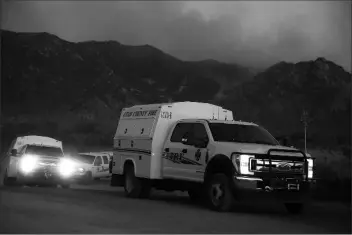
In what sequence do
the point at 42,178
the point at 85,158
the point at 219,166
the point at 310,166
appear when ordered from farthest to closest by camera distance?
the point at 85,158 → the point at 42,178 → the point at 310,166 → the point at 219,166

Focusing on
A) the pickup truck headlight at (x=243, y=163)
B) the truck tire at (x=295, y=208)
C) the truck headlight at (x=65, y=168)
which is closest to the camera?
the pickup truck headlight at (x=243, y=163)

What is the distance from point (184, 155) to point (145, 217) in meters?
2.93

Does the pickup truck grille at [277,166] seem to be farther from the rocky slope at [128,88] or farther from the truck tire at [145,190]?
the rocky slope at [128,88]

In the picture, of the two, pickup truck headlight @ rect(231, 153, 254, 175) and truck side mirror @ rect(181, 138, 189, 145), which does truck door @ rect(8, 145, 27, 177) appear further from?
pickup truck headlight @ rect(231, 153, 254, 175)

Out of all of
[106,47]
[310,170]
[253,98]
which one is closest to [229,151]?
[310,170]

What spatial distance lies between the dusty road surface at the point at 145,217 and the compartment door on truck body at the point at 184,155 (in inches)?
30.0

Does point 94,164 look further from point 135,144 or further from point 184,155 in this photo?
point 184,155

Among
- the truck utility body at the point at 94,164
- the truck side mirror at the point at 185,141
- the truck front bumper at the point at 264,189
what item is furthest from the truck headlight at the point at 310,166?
the truck utility body at the point at 94,164

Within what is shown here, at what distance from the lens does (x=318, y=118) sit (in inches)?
2557

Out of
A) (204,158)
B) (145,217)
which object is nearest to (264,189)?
(204,158)

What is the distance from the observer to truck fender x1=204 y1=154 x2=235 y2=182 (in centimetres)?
1216

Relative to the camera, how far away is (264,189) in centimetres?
1188

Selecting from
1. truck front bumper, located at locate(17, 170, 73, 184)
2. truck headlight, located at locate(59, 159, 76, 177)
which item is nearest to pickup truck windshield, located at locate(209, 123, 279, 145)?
truck headlight, located at locate(59, 159, 76, 177)

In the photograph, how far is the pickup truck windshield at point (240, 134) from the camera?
13.4m
